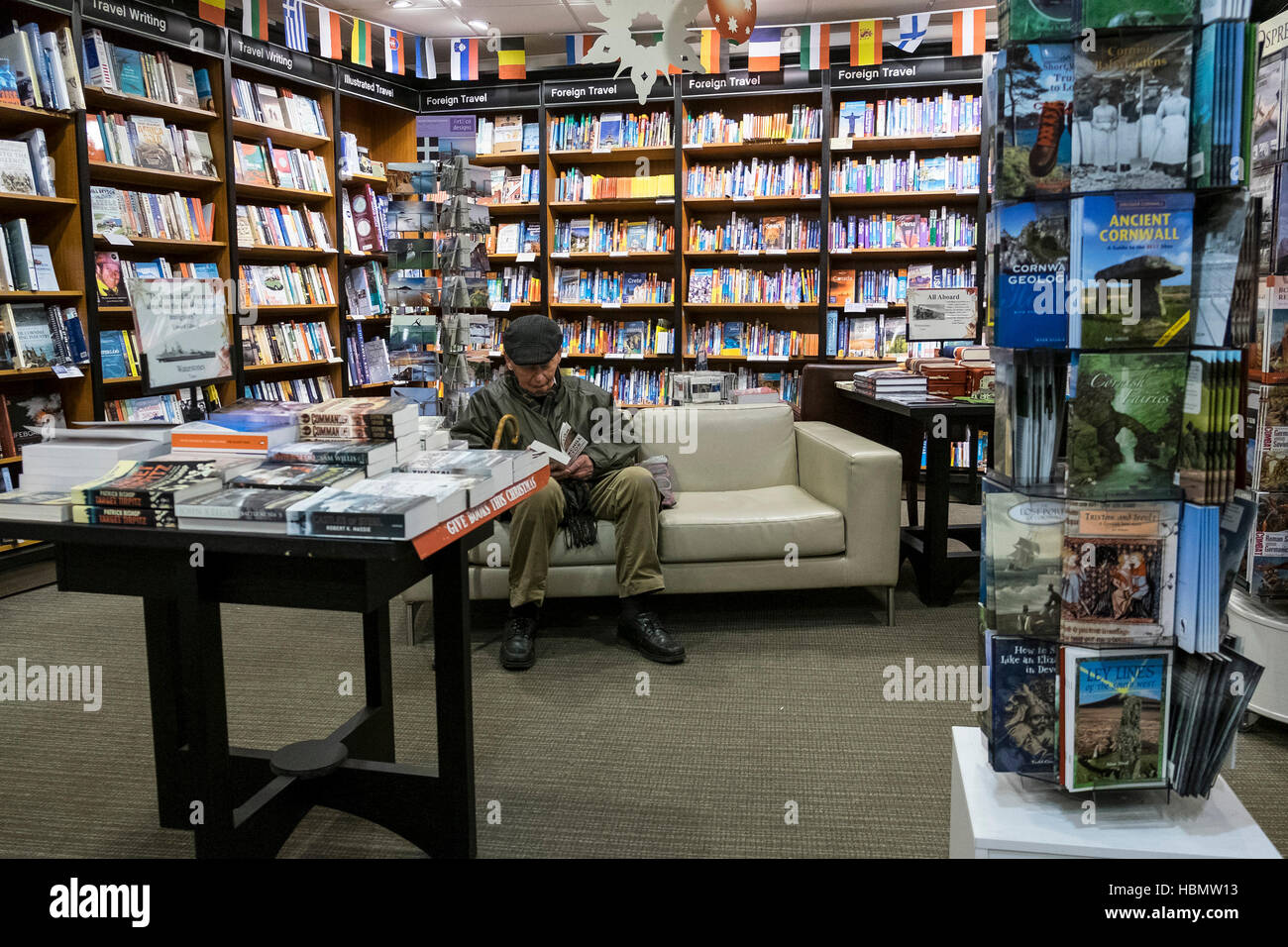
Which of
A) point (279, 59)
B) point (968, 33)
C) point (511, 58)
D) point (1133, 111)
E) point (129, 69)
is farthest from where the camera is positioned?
point (511, 58)

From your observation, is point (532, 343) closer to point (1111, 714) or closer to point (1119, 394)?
point (1119, 394)

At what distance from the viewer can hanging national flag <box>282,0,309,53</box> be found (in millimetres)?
5410

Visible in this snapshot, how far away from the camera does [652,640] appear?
10.4 feet

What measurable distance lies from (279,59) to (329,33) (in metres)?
0.33

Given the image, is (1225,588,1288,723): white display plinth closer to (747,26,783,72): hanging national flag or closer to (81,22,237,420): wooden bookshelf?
(81,22,237,420): wooden bookshelf

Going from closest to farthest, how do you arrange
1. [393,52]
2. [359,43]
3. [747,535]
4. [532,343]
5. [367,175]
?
1. [532,343]
2. [747,535]
3. [359,43]
4. [393,52]
5. [367,175]

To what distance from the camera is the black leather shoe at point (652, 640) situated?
3143 millimetres

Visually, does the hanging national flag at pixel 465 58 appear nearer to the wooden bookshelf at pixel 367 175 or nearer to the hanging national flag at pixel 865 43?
the wooden bookshelf at pixel 367 175

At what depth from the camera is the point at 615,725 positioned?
2.67m

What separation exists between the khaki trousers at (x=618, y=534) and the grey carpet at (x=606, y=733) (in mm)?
245

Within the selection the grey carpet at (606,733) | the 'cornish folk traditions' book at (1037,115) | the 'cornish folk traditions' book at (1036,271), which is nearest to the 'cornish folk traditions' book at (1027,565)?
the 'cornish folk traditions' book at (1036,271)

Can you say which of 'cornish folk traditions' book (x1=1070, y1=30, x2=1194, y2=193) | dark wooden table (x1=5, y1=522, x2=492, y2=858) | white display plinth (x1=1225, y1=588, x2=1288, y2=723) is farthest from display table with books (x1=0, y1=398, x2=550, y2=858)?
white display plinth (x1=1225, y1=588, x2=1288, y2=723)

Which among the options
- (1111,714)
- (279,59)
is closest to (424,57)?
(279,59)
